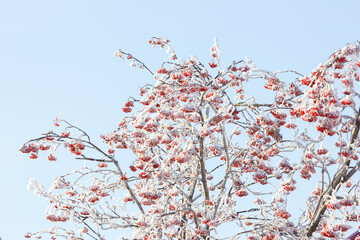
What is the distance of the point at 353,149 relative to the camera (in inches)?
271

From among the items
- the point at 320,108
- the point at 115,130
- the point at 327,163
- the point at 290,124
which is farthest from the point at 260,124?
the point at 115,130

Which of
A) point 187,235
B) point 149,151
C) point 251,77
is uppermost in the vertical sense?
point 251,77

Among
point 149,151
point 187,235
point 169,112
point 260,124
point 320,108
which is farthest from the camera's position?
point 149,151

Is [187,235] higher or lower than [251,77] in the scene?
lower

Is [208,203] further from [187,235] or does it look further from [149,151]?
[149,151]

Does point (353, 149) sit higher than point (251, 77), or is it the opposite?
point (251, 77)

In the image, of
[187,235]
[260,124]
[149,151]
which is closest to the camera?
[260,124]

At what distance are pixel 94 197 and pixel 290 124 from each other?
11.7ft

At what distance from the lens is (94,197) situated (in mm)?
8625

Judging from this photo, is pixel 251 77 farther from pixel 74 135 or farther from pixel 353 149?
pixel 74 135

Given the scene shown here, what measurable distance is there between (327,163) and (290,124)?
2.62ft

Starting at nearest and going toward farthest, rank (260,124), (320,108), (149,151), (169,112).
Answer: (320,108), (169,112), (260,124), (149,151)

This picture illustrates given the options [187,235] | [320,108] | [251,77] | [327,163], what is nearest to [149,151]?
[187,235]

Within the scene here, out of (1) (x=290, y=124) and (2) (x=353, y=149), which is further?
(1) (x=290, y=124)
